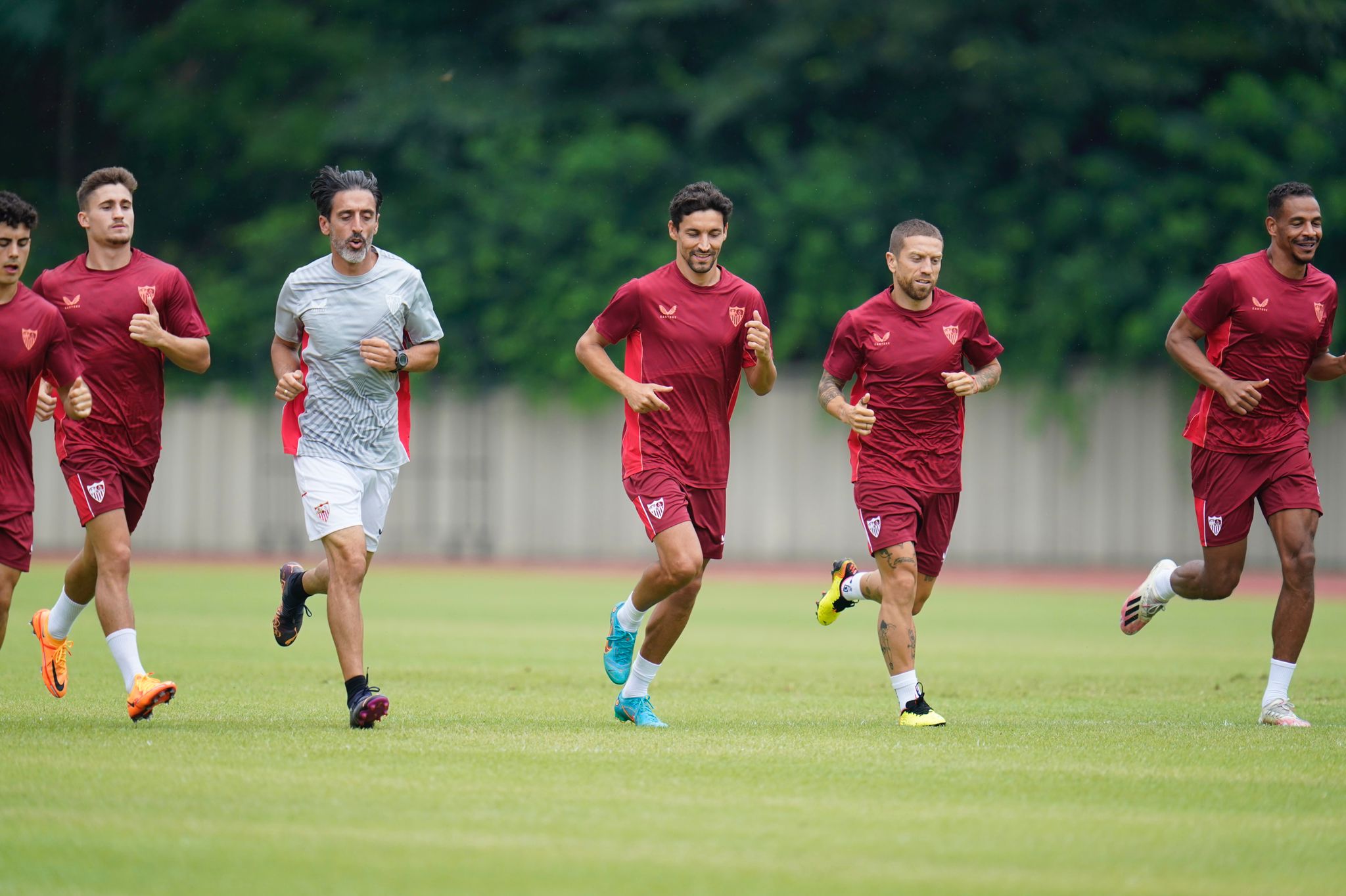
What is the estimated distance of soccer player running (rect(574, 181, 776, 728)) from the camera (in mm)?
8836

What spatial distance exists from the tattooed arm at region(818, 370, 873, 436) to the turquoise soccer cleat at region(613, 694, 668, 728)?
1.78m

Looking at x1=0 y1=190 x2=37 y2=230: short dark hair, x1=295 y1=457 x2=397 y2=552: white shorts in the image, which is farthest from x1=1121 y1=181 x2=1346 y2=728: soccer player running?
x1=0 y1=190 x2=37 y2=230: short dark hair

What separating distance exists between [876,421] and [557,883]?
15.4 feet

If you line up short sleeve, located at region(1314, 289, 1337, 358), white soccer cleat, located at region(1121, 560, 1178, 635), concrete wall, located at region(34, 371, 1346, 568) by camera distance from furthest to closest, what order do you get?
concrete wall, located at region(34, 371, 1346, 568)
white soccer cleat, located at region(1121, 560, 1178, 635)
short sleeve, located at region(1314, 289, 1337, 358)

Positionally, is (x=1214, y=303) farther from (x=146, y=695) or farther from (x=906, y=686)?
(x=146, y=695)

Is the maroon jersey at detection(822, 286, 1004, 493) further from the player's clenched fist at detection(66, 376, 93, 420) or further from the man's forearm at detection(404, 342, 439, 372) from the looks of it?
the player's clenched fist at detection(66, 376, 93, 420)

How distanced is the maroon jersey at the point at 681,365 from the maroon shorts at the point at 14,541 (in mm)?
2958

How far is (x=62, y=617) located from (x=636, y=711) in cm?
317

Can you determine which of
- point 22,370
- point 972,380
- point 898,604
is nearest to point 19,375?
point 22,370

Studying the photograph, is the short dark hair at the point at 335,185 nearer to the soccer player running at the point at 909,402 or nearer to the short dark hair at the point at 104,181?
the short dark hair at the point at 104,181

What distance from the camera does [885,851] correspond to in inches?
210

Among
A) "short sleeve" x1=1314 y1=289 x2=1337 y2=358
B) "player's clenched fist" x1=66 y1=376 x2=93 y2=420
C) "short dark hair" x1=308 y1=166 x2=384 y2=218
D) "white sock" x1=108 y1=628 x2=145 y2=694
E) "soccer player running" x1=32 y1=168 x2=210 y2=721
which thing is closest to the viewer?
"player's clenched fist" x1=66 y1=376 x2=93 y2=420

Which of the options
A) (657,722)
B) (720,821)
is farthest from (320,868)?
(657,722)

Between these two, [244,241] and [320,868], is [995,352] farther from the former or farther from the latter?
[244,241]
